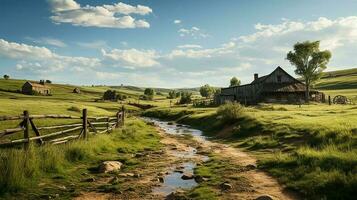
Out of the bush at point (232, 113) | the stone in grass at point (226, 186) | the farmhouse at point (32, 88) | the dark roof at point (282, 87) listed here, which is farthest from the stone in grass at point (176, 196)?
the farmhouse at point (32, 88)

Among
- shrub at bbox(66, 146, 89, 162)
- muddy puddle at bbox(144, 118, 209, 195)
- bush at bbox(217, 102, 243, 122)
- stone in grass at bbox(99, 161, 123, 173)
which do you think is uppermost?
bush at bbox(217, 102, 243, 122)

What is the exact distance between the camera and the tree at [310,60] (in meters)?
81.3

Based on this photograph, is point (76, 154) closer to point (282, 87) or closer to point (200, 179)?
point (200, 179)

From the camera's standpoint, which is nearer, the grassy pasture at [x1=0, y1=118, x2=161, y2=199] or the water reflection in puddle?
the grassy pasture at [x1=0, y1=118, x2=161, y2=199]

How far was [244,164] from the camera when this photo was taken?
1695cm

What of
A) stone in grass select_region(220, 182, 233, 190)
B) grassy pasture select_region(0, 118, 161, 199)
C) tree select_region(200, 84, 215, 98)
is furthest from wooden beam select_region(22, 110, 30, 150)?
tree select_region(200, 84, 215, 98)

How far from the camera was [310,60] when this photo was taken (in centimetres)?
8269

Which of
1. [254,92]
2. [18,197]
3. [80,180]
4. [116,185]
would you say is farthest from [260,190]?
[254,92]

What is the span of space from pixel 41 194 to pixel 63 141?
7.42m

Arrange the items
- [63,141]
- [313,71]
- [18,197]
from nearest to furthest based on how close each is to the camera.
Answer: [18,197] < [63,141] < [313,71]

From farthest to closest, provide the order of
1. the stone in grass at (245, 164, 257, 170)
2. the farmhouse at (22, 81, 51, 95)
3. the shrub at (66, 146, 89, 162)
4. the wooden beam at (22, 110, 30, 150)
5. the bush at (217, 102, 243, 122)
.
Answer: the farmhouse at (22, 81, 51, 95)
the bush at (217, 102, 243, 122)
the shrub at (66, 146, 89, 162)
the stone in grass at (245, 164, 257, 170)
the wooden beam at (22, 110, 30, 150)

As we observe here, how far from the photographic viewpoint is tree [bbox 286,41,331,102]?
81312 mm

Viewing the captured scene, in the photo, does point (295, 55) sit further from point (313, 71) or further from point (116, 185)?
point (116, 185)

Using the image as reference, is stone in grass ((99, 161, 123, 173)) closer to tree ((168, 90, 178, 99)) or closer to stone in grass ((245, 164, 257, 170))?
stone in grass ((245, 164, 257, 170))
